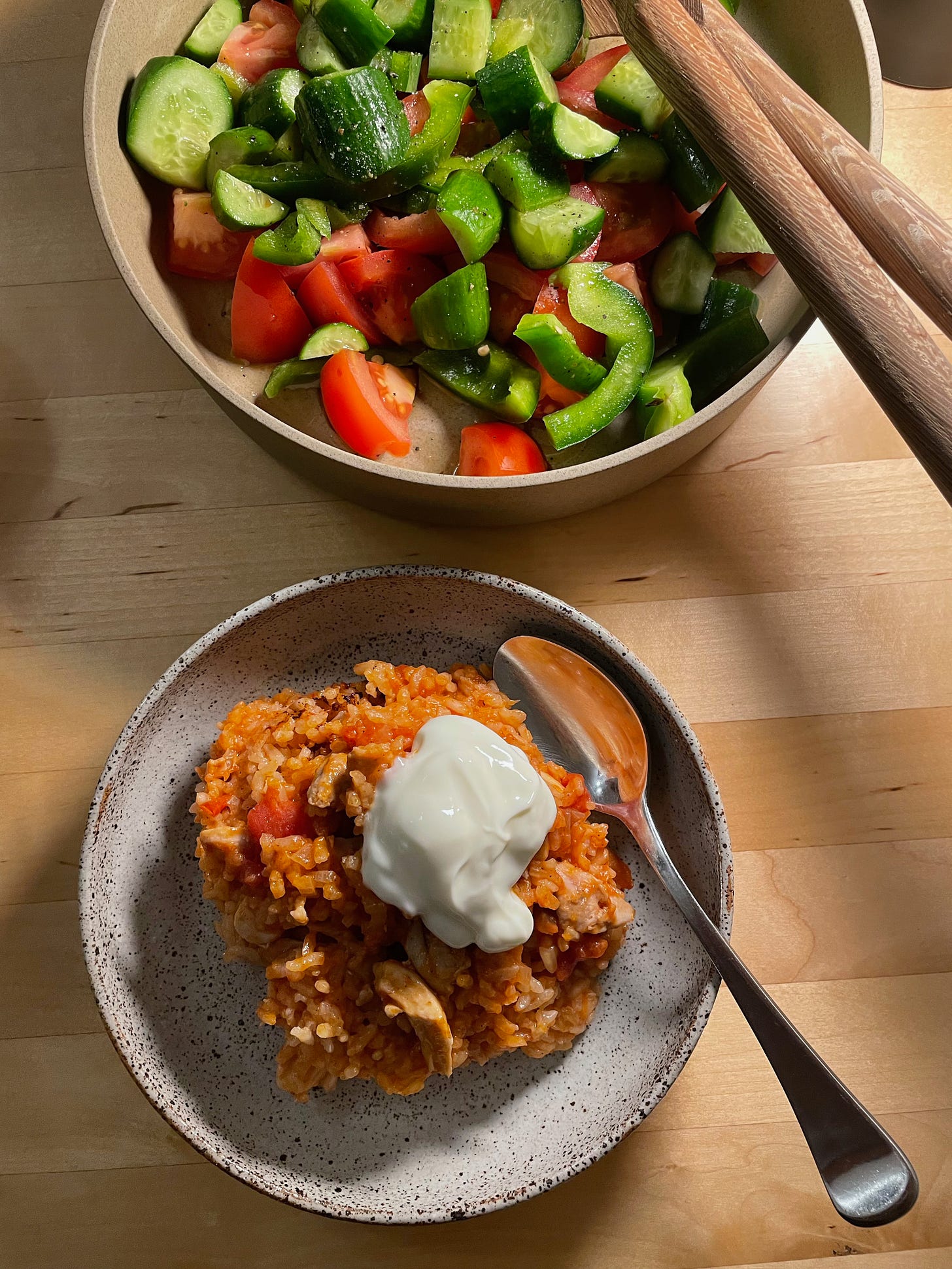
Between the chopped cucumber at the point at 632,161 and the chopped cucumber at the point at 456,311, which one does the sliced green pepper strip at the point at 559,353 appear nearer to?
the chopped cucumber at the point at 456,311

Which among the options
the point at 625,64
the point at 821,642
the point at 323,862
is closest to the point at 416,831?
the point at 323,862

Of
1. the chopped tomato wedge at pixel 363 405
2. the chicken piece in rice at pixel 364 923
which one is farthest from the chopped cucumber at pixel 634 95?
the chicken piece in rice at pixel 364 923

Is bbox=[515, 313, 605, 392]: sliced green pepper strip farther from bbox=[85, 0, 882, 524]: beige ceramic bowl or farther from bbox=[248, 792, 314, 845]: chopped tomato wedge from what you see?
bbox=[248, 792, 314, 845]: chopped tomato wedge

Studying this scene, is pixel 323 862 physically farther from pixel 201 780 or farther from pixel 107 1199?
pixel 107 1199

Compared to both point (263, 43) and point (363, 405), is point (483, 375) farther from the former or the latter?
point (263, 43)

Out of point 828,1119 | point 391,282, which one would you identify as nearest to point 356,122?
point 391,282

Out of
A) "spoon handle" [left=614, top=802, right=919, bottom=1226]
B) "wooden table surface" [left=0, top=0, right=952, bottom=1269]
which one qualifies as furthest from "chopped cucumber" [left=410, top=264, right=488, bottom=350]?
"spoon handle" [left=614, top=802, right=919, bottom=1226]
